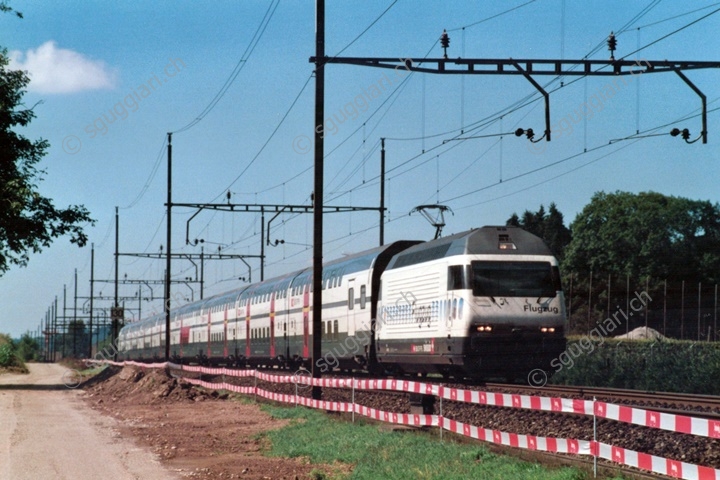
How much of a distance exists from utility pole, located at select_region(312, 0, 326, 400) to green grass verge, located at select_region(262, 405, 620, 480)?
14.0 ft

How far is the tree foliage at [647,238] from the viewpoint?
283 ft

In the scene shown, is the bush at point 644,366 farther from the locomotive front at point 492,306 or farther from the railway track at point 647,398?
the railway track at point 647,398

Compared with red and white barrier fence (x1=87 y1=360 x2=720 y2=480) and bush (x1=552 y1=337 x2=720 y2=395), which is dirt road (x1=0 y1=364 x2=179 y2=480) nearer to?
red and white barrier fence (x1=87 y1=360 x2=720 y2=480)

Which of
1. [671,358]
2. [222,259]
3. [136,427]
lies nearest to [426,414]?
[136,427]

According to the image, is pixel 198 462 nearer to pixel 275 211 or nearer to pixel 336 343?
pixel 336 343

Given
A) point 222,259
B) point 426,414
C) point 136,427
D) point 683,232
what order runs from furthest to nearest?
point 683,232 → point 222,259 → point 136,427 → point 426,414

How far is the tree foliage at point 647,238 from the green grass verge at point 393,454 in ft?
231

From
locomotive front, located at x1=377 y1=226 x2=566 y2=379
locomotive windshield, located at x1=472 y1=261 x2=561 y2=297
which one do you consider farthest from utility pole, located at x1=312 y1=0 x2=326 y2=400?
locomotive windshield, located at x1=472 y1=261 x2=561 y2=297

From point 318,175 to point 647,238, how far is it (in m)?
68.2

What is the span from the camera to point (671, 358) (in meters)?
33.6

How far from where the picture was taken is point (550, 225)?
112 meters

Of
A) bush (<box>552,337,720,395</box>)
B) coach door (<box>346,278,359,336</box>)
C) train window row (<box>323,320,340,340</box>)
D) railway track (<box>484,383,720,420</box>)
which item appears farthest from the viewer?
train window row (<box>323,320,340,340</box>)

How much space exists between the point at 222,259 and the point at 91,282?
3760cm

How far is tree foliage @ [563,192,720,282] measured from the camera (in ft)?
283
